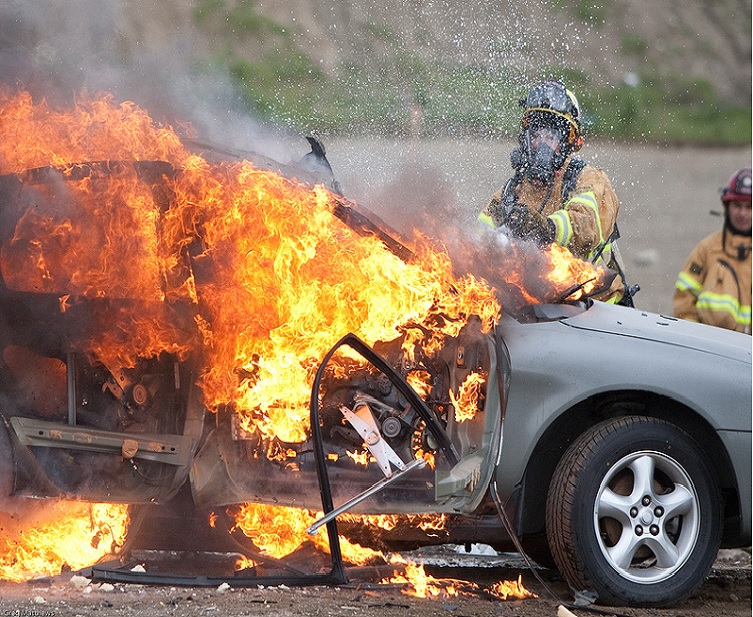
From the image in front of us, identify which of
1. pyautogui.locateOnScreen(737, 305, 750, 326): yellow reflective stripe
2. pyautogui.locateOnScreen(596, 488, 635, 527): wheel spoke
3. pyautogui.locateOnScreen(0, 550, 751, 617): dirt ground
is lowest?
pyautogui.locateOnScreen(0, 550, 751, 617): dirt ground

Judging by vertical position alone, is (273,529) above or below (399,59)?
below

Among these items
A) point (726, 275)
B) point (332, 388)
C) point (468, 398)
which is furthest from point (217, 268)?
point (726, 275)

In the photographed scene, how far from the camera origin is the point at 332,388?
5633 mm

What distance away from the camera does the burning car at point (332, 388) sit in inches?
214

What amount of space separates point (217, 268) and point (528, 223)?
2.48 metres

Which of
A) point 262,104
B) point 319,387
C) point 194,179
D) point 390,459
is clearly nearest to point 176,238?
point 194,179

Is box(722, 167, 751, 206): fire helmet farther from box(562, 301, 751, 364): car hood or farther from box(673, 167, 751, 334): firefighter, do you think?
box(562, 301, 751, 364): car hood

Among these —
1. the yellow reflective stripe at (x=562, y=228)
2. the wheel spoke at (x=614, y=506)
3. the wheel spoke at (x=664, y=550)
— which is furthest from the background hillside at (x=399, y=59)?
the wheel spoke at (x=664, y=550)

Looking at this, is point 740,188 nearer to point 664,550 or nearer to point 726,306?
point 726,306

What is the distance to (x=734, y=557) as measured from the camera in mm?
7426

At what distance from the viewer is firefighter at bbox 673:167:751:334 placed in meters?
9.09

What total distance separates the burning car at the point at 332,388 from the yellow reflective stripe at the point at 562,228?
133cm

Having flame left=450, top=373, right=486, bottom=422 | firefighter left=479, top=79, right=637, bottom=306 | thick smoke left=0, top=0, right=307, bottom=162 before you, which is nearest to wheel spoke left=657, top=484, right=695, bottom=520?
flame left=450, top=373, right=486, bottom=422

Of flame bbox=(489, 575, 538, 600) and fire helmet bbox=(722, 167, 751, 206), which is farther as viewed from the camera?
Answer: fire helmet bbox=(722, 167, 751, 206)
